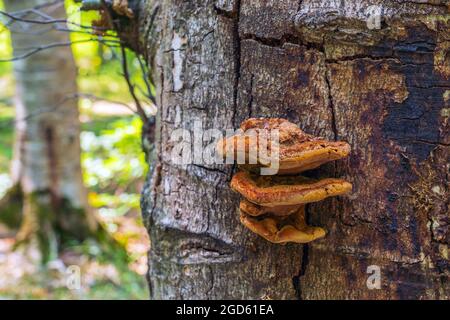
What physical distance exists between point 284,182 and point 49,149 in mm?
3481

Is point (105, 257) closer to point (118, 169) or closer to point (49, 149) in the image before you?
point (118, 169)

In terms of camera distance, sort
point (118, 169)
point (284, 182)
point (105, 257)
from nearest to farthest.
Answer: point (284, 182) < point (105, 257) < point (118, 169)

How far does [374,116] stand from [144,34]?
899 mm

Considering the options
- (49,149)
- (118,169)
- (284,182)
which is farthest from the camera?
(118,169)

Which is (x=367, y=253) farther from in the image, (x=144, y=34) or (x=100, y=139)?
(x=100, y=139)

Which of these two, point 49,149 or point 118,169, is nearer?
point 49,149

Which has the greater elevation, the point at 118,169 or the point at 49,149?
the point at 49,149

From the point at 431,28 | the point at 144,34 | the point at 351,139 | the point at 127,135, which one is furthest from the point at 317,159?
the point at 127,135

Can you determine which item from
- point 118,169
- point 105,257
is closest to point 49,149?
point 118,169

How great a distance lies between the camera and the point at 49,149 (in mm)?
4105

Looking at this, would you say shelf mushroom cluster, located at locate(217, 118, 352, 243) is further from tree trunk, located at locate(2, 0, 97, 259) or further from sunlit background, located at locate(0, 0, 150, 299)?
tree trunk, located at locate(2, 0, 97, 259)

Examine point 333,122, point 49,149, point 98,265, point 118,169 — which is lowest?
point 98,265

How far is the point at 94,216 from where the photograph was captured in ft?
14.7

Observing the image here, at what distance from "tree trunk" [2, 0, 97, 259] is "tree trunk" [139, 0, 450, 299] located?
301 cm
